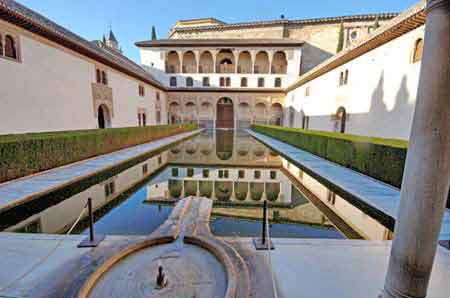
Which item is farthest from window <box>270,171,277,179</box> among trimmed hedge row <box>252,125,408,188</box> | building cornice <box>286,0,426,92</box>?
building cornice <box>286,0,426,92</box>

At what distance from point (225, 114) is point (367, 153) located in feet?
93.8

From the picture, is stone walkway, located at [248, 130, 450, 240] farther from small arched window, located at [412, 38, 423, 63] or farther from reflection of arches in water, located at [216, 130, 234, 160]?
small arched window, located at [412, 38, 423, 63]

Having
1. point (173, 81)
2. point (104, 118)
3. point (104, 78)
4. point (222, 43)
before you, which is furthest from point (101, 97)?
point (222, 43)

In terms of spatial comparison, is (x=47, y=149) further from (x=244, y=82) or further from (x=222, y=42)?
(x=222, y=42)

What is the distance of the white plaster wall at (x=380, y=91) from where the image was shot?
909 cm

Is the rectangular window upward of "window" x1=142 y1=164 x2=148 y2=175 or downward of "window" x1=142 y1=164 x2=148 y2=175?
upward

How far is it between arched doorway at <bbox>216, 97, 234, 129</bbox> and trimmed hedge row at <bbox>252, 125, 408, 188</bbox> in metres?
23.5

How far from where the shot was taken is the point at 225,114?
34.3m

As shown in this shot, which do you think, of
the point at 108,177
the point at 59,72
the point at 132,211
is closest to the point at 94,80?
the point at 59,72

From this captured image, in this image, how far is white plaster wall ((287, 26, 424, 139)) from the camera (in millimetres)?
9094

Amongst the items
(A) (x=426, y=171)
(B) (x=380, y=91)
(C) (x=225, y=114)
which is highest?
(B) (x=380, y=91)

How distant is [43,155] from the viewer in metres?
6.62

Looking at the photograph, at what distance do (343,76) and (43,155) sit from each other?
16.2 metres

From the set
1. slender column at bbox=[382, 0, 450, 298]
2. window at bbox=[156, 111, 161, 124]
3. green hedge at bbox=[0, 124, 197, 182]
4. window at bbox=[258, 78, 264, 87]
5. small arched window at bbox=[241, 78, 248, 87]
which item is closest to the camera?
slender column at bbox=[382, 0, 450, 298]
